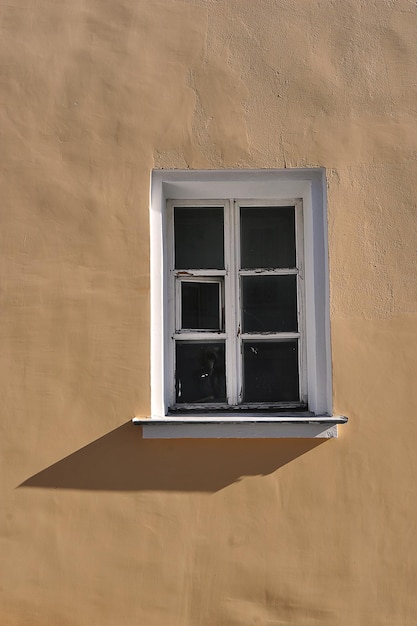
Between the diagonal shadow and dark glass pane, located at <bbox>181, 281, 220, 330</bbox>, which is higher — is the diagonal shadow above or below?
below

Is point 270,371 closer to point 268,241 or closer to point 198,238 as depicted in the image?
point 268,241

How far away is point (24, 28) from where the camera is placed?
3992mm

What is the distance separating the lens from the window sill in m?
3.78

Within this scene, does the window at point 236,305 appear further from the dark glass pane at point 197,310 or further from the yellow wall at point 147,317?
the yellow wall at point 147,317

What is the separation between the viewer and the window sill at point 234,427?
149 inches

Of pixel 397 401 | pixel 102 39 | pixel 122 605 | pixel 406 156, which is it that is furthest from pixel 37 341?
pixel 406 156

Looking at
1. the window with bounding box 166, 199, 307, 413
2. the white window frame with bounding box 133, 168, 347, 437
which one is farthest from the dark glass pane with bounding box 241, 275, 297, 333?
the white window frame with bounding box 133, 168, 347, 437

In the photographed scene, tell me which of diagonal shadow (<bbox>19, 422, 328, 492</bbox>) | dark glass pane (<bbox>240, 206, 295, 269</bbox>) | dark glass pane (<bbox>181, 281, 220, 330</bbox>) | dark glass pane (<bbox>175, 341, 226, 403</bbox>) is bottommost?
diagonal shadow (<bbox>19, 422, 328, 492</bbox>)

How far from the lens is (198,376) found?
13.5 ft

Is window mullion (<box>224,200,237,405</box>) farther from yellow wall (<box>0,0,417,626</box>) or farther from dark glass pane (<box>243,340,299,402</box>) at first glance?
yellow wall (<box>0,0,417,626</box>)

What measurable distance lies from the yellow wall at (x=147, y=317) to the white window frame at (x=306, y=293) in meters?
0.07

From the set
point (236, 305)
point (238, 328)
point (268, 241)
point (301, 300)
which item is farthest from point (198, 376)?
point (268, 241)

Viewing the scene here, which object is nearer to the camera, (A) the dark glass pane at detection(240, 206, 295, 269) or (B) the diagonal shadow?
(B) the diagonal shadow

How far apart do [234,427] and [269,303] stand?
767 millimetres
